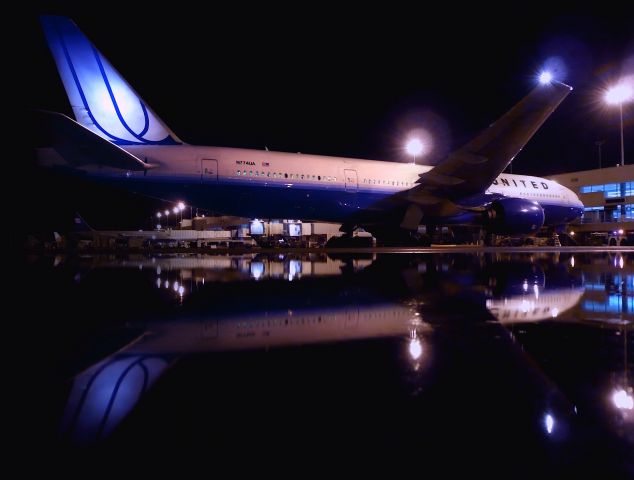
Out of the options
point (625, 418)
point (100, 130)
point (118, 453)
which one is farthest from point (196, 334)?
point (100, 130)

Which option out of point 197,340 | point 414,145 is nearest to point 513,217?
point 197,340

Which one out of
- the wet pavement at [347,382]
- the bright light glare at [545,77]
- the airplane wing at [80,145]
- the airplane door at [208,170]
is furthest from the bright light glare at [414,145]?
the wet pavement at [347,382]

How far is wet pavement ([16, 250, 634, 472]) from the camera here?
4.37 ft

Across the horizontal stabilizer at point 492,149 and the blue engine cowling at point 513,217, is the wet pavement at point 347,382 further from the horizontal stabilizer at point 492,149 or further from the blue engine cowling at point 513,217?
the blue engine cowling at point 513,217

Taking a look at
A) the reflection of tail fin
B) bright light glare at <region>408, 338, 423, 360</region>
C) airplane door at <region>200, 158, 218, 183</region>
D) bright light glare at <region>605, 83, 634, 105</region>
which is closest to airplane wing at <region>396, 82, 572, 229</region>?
airplane door at <region>200, 158, 218, 183</region>

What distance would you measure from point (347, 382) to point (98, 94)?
1316 cm

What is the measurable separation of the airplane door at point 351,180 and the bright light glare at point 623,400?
536 inches

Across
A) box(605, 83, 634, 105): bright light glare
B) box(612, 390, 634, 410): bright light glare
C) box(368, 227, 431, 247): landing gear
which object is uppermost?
box(605, 83, 634, 105): bright light glare

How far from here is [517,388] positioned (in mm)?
1805

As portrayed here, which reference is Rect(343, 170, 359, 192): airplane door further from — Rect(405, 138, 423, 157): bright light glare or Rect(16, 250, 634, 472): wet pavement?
Rect(405, 138, 423, 157): bright light glare

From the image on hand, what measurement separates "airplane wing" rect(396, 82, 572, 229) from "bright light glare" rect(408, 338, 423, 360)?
1253 centimetres

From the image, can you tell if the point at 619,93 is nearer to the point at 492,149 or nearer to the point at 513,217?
the point at 492,149

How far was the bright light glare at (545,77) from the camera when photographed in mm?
12109

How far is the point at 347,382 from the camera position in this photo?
1.88 meters
